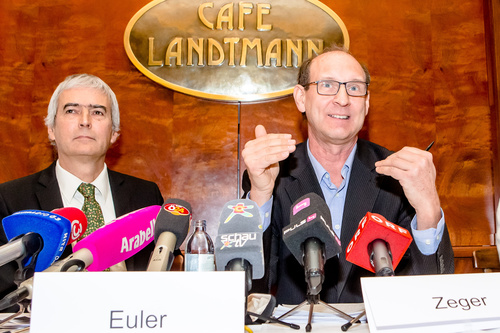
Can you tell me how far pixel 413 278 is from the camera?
37.0 inches

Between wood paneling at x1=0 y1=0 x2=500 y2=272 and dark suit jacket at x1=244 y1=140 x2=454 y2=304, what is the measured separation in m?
1.13

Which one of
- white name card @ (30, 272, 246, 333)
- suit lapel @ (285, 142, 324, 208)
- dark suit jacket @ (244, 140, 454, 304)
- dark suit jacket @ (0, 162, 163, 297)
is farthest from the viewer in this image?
dark suit jacket @ (0, 162, 163, 297)

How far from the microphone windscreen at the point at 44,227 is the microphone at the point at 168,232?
24 cm

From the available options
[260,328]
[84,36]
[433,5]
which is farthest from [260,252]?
[433,5]

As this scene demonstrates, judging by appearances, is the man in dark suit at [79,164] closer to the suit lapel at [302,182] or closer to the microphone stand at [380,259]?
the suit lapel at [302,182]

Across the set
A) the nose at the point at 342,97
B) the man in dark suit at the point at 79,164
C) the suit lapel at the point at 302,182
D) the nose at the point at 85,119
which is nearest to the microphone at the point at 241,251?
the suit lapel at the point at 302,182

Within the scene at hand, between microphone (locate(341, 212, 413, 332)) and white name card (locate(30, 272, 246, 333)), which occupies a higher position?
microphone (locate(341, 212, 413, 332))

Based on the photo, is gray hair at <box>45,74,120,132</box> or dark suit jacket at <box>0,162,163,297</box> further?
gray hair at <box>45,74,120,132</box>

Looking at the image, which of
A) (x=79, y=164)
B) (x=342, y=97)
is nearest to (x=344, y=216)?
(x=342, y=97)

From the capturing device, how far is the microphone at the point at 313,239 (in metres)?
0.97

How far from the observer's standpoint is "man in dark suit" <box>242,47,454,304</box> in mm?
1489

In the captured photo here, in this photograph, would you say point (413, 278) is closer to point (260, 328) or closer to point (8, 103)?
point (260, 328)

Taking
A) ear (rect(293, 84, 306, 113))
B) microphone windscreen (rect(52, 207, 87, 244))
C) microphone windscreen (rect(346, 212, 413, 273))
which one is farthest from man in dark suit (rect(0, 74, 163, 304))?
microphone windscreen (rect(346, 212, 413, 273))

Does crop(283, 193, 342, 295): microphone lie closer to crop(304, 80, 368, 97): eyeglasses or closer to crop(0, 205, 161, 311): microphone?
crop(0, 205, 161, 311): microphone
